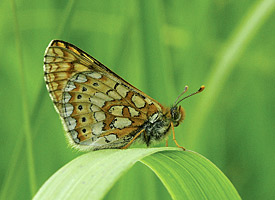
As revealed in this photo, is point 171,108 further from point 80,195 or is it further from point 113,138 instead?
point 80,195

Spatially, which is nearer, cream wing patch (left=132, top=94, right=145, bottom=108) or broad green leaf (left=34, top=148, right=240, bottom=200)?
broad green leaf (left=34, top=148, right=240, bottom=200)

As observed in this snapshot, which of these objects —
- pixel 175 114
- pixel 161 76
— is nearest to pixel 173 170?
pixel 161 76

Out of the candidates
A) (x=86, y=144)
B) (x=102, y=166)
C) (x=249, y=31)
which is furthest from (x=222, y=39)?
(x=102, y=166)

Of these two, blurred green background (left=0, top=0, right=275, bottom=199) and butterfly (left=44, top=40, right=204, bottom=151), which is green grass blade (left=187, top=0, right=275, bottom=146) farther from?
butterfly (left=44, top=40, right=204, bottom=151)

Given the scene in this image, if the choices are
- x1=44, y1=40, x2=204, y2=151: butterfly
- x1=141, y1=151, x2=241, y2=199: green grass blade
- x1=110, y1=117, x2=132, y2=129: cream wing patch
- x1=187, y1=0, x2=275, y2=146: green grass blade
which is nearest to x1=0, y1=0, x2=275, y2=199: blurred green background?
x1=187, y1=0, x2=275, y2=146: green grass blade

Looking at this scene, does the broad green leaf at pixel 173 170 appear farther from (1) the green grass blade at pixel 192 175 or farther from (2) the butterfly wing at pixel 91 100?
(2) the butterfly wing at pixel 91 100

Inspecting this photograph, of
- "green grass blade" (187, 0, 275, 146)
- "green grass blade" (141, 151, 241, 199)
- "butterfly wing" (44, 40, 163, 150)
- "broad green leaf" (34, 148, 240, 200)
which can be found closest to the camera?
"broad green leaf" (34, 148, 240, 200)

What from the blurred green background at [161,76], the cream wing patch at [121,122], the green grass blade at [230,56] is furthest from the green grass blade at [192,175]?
the green grass blade at [230,56]
